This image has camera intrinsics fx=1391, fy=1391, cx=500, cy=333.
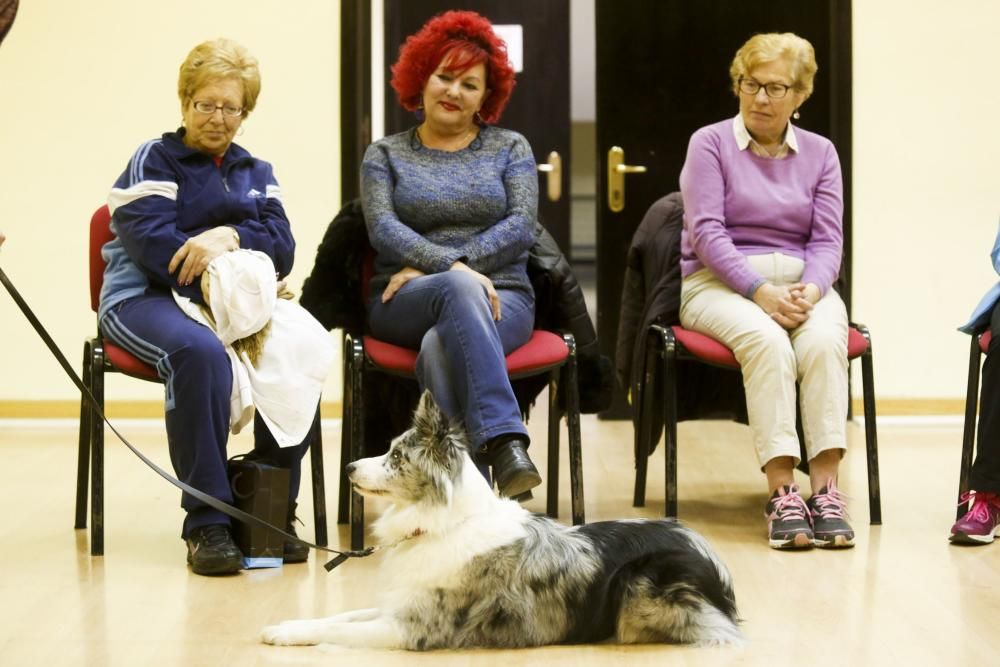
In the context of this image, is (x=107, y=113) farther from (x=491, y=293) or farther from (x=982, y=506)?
(x=982, y=506)

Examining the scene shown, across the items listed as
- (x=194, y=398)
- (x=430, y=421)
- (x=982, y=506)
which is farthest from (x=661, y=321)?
(x=430, y=421)

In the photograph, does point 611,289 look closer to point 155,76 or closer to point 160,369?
point 155,76

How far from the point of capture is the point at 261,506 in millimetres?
3271

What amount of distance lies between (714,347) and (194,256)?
53.3 inches

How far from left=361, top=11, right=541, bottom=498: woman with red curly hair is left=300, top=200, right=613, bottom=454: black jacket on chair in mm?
91

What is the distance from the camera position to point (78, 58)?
5418 mm

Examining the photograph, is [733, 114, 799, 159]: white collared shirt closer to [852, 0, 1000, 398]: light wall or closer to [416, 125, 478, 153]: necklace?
[416, 125, 478, 153]: necklace

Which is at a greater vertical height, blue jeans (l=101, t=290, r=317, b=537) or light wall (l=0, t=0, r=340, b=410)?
light wall (l=0, t=0, r=340, b=410)

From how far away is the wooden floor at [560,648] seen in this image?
2.55 m

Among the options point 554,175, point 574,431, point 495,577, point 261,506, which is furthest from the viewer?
point 554,175

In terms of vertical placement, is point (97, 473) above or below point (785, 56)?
below

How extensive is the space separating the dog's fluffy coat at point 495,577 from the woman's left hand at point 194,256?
962 mm

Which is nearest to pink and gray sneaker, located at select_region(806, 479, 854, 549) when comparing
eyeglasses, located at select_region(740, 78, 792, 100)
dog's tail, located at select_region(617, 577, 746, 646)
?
dog's tail, located at select_region(617, 577, 746, 646)

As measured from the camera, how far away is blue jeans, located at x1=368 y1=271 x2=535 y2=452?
3283 mm
